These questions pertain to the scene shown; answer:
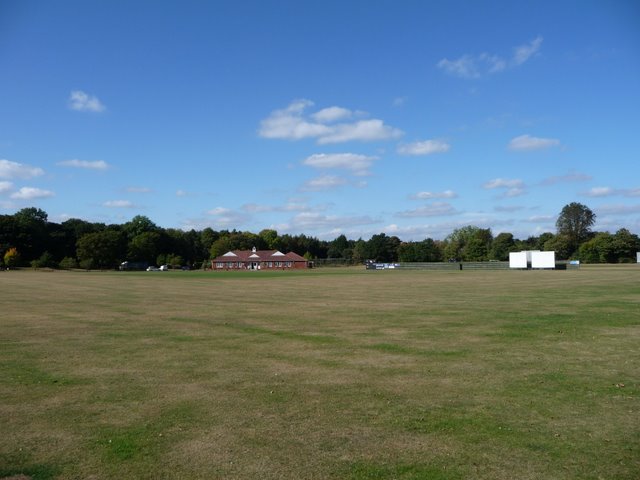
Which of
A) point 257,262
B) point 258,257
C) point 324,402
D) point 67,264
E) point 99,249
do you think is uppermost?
point 99,249

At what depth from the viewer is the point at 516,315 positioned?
2270 cm

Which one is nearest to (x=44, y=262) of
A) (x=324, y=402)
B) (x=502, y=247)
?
(x=502, y=247)

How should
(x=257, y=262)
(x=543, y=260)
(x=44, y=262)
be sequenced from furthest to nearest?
1. (x=257, y=262)
2. (x=44, y=262)
3. (x=543, y=260)

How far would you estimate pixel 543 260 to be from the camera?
9531cm

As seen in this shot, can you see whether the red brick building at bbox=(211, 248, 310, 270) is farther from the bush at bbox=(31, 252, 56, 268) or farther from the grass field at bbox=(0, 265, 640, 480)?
the grass field at bbox=(0, 265, 640, 480)

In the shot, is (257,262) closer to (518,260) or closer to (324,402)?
(518,260)

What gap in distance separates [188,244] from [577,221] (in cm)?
13026

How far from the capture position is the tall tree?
165 metres

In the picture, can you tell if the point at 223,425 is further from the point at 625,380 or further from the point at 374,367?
the point at 625,380

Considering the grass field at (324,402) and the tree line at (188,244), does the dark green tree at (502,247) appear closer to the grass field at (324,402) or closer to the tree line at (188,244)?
the tree line at (188,244)

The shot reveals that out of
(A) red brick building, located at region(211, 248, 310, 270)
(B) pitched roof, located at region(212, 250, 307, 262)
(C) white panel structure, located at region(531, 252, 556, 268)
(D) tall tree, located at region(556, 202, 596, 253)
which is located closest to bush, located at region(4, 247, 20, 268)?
(A) red brick building, located at region(211, 248, 310, 270)

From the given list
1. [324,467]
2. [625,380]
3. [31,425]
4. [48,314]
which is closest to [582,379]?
[625,380]

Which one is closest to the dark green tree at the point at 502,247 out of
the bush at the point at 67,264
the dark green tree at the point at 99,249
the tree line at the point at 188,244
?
the tree line at the point at 188,244

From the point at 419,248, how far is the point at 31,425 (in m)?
164
